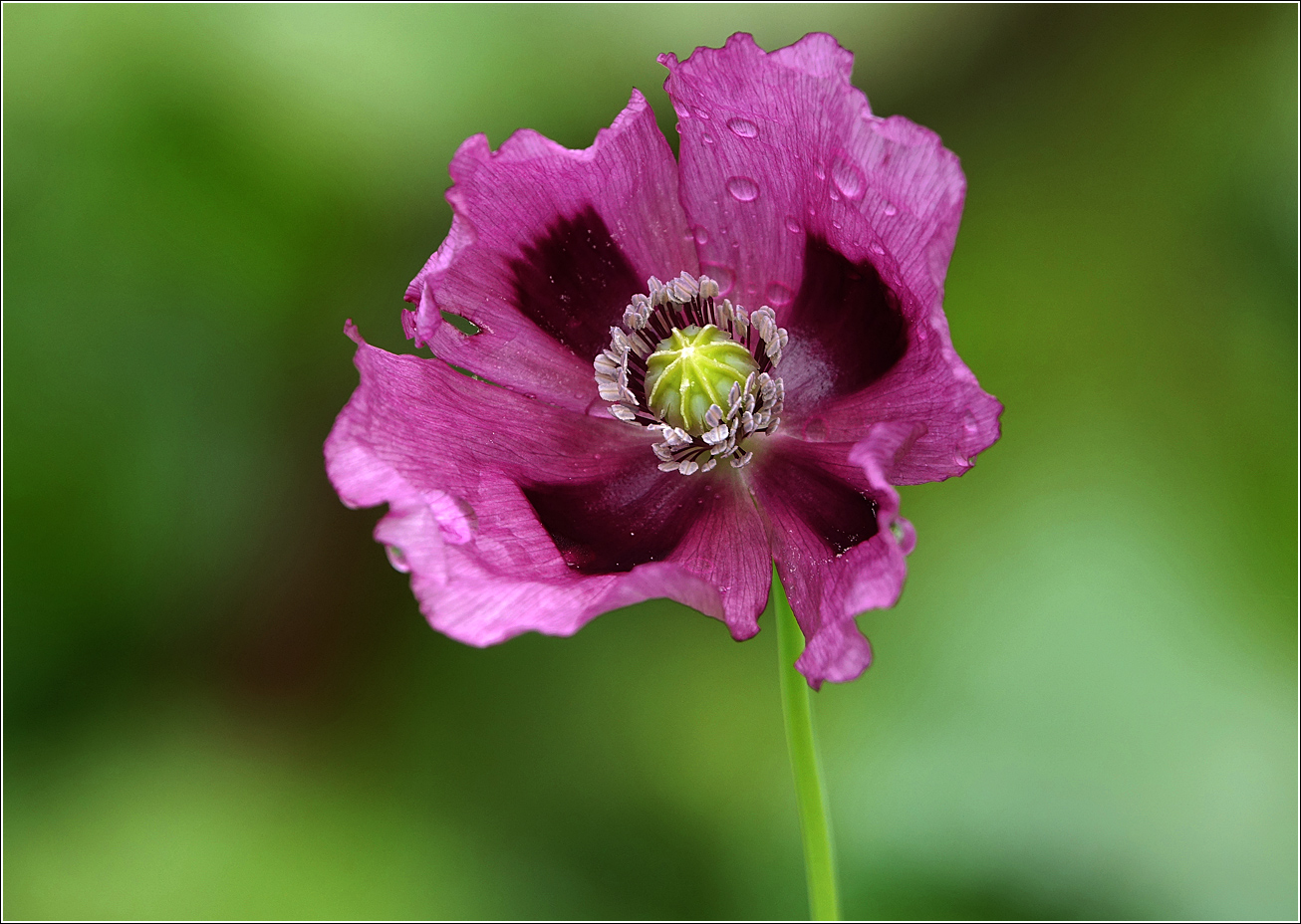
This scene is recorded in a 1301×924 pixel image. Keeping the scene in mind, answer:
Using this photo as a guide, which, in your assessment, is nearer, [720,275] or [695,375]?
[695,375]

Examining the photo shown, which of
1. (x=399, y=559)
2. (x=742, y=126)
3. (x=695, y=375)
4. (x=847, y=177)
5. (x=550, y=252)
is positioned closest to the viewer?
(x=399, y=559)

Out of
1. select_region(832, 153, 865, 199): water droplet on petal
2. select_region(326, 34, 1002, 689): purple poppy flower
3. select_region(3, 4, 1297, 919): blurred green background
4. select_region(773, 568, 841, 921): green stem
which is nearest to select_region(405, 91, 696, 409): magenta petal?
select_region(326, 34, 1002, 689): purple poppy flower

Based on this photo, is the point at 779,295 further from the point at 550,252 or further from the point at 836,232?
the point at 550,252

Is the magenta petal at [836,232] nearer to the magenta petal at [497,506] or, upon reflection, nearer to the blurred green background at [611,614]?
the magenta petal at [497,506]

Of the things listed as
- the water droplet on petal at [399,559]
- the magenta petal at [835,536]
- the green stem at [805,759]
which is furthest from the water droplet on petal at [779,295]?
the water droplet on petal at [399,559]

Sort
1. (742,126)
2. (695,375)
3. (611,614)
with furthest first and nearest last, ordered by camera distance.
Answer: (611,614), (695,375), (742,126)

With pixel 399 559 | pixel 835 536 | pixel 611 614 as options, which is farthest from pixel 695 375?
pixel 611 614

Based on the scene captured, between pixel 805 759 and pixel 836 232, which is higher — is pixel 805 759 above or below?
below

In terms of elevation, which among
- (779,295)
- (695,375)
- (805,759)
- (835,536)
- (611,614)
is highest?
(779,295)
